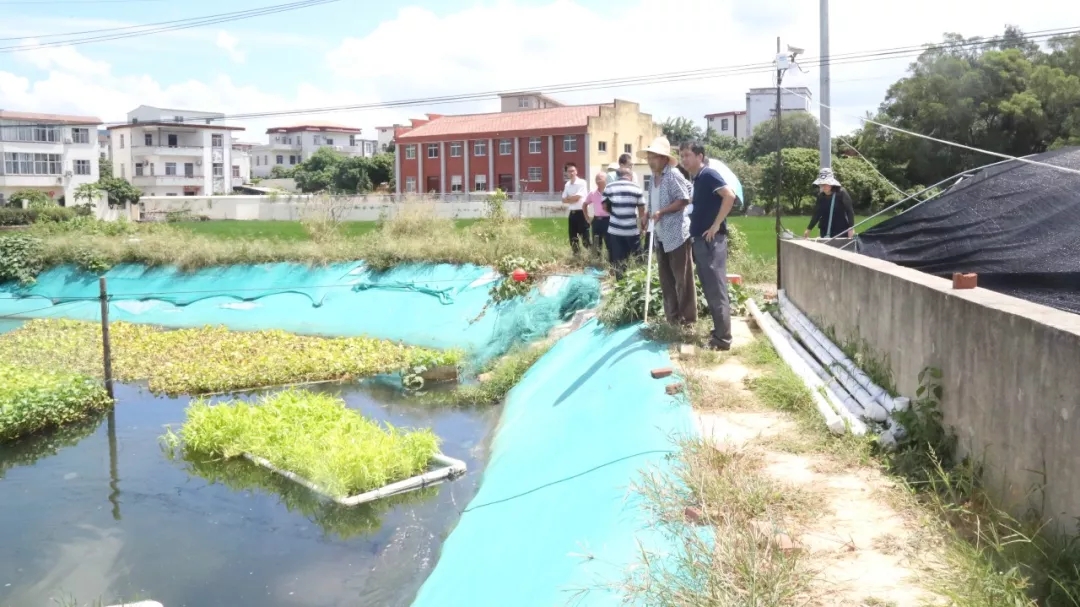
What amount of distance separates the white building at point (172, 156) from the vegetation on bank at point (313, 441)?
2447 inches

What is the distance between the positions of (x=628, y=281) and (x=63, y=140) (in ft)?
199

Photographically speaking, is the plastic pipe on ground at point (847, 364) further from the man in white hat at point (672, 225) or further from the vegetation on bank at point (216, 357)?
the vegetation on bank at point (216, 357)

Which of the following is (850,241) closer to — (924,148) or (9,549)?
(9,549)

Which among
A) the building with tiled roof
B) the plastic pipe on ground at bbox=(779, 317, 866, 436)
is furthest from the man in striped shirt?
the building with tiled roof

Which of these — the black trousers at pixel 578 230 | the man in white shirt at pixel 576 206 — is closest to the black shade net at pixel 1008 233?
the man in white shirt at pixel 576 206

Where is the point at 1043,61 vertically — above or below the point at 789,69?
above

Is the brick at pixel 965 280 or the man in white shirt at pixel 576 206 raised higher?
the man in white shirt at pixel 576 206

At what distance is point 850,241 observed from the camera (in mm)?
9180

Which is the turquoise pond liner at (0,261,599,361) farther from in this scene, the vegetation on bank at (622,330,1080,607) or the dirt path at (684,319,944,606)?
the vegetation on bank at (622,330,1080,607)

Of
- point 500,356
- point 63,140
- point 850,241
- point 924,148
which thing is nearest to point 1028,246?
point 850,241

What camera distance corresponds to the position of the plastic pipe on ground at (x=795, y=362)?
5305mm

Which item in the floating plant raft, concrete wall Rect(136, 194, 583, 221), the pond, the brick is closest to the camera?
the brick

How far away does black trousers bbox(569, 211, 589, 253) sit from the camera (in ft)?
43.1

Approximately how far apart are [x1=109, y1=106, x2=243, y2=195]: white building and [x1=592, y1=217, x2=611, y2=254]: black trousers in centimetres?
5934
